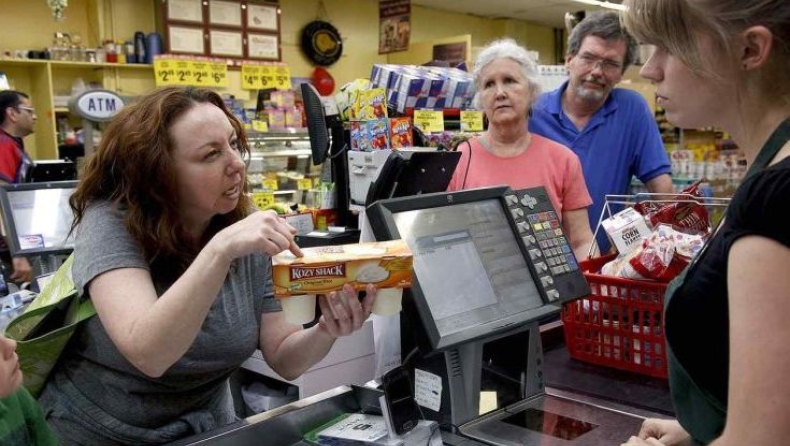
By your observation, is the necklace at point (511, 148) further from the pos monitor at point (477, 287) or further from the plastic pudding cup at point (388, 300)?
the plastic pudding cup at point (388, 300)

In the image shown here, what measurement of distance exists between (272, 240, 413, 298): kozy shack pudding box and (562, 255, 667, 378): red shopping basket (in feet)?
1.84

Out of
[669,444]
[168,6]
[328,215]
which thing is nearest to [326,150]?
[328,215]

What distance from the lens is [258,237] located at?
3.84 feet

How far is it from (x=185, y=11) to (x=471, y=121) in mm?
5420

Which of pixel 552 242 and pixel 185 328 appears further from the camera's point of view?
pixel 552 242

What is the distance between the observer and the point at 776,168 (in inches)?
29.7

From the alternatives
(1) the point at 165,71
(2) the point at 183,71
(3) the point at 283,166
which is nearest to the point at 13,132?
(1) the point at 165,71

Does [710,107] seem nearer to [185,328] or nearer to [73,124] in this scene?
[185,328]

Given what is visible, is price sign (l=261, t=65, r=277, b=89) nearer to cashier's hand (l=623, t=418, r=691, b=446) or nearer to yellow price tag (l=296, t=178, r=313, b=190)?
yellow price tag (l=296, t=178, r=313, b=190)

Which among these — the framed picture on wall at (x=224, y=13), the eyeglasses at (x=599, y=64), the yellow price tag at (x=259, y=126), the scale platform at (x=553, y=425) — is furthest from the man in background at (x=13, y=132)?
the scale platform at (x=553, y=425)

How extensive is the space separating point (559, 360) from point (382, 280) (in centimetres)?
75

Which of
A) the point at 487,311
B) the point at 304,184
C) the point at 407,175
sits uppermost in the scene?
the point at 407,175

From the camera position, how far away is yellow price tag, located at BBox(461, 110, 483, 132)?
3264 millimetres

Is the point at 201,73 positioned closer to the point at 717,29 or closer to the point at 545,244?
the point at 545,244
